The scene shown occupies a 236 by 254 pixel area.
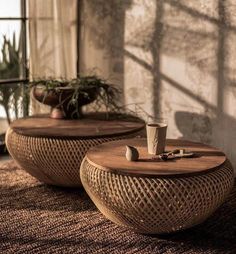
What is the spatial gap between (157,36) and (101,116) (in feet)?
2.22

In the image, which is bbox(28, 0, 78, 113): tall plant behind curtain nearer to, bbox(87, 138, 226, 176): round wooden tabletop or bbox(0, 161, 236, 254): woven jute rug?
bbox(0, 161, 236, 254): woven jute rug

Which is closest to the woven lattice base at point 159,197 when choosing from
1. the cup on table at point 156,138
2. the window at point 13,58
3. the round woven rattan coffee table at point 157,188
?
the round woven rattan coffee table at point 157,188

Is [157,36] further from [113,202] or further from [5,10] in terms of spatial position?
[113,202]

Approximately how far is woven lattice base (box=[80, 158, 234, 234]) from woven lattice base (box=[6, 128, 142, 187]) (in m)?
0.44

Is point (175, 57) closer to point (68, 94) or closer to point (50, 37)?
point (68, 94)

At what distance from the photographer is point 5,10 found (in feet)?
11.6

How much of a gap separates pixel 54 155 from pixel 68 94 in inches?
17.0

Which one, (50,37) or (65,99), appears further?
(50,37)

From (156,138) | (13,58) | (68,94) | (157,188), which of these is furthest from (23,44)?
(157,188)

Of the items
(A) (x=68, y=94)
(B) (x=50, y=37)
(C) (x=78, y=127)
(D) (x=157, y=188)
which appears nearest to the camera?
(D) (x=157, y=188)

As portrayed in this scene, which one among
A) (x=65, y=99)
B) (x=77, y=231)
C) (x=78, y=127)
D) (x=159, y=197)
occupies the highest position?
(x=65, y=99)

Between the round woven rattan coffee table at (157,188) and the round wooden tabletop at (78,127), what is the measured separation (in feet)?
1.41

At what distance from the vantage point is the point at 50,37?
358cm

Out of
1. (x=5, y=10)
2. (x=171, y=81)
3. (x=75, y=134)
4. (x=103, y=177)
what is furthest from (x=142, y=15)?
(x=103, y=177)
